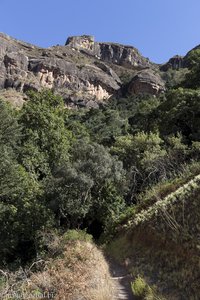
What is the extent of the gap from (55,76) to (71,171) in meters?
72.5

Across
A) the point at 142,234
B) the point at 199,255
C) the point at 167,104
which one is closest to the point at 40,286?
the point at 199,255

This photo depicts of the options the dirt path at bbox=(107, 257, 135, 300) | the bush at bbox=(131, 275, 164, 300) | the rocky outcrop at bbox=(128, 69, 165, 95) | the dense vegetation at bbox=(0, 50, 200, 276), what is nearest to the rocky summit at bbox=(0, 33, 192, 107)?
the rocky outcrop at bbox=(128, 69, 165, 95)

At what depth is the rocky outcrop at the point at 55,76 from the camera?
78188 millimetres

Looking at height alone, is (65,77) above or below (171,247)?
above

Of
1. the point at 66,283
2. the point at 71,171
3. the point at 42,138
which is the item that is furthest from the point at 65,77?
the point at 66,283

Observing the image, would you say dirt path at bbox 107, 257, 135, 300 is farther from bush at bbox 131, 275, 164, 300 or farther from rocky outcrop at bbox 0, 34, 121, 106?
rocky outcrop at bbox 0, 34, 121, 106

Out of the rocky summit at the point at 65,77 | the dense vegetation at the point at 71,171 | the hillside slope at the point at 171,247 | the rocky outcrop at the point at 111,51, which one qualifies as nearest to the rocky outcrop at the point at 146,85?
the rocky summit at the point at 65,77

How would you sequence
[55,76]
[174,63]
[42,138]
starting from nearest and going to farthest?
[42,138], [55,76], [174,63]

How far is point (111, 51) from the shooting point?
407ft

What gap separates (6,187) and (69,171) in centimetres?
367

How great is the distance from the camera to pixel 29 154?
23.6 meters

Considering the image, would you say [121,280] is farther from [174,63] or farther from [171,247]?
[174,63]

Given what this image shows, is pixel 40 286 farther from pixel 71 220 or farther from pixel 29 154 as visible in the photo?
pixel 29 154

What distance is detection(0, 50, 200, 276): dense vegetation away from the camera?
623 inches
